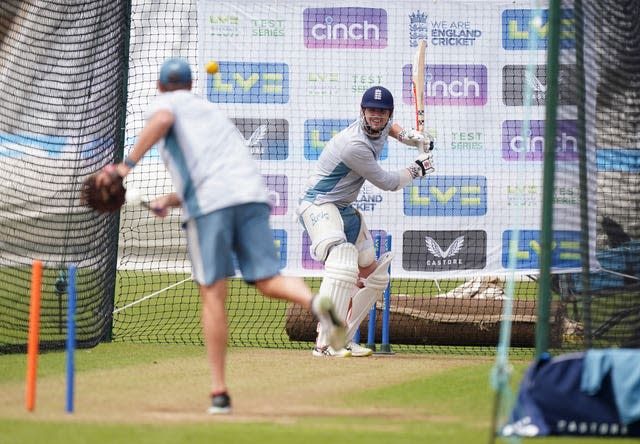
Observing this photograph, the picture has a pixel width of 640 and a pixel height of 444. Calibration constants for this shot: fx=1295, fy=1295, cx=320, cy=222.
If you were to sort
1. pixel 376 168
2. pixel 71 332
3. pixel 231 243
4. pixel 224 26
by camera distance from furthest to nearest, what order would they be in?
pixel 224 26 → pixel 376 168 → pixel 231 243 → pixel 71 332

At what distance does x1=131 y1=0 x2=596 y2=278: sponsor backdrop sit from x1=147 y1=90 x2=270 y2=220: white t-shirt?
536 centimetres

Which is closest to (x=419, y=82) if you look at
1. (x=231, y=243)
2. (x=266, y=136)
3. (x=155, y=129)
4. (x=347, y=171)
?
(x=347, y=171)

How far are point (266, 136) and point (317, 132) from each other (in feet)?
1.74

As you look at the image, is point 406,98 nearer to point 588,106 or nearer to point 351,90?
point 351,90

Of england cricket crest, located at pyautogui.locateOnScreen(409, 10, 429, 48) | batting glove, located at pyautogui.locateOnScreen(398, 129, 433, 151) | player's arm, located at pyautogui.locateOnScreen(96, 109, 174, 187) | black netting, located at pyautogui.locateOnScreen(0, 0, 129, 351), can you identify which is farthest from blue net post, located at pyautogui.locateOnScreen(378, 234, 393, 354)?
player's arm, located at pyautogui.locateOnScreen(96, 109, 174, 187)

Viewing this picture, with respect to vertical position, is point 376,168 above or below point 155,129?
below

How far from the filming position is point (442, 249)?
531 inches

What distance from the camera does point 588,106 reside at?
9219mm

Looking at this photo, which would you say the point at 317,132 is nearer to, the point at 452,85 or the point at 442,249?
the point at 452,85

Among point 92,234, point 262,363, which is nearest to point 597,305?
point 262,363

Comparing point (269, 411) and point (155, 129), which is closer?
point (155, 129)

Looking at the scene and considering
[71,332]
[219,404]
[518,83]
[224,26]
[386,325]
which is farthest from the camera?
[518,83]

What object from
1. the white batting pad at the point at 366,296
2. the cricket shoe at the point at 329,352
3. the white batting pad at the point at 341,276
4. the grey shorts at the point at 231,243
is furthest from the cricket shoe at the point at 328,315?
the white batting pad at the point at 366,296

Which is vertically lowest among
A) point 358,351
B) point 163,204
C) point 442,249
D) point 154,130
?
point 358,351
